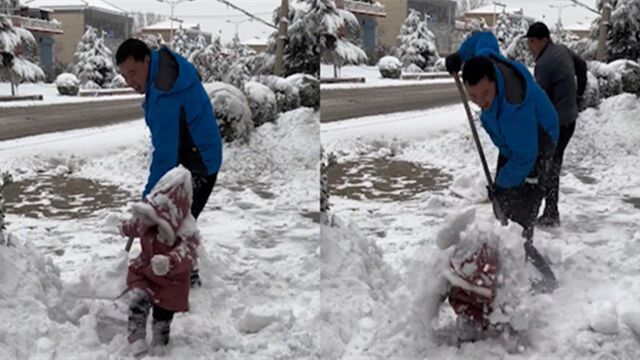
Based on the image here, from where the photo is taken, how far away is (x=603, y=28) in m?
8.66

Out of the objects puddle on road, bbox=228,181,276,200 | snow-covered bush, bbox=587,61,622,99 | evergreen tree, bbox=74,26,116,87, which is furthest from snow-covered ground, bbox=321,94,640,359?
evergreen tree, bbox=74,26,116,87

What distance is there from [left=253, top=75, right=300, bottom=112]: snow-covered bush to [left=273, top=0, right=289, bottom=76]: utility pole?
18 centimetres

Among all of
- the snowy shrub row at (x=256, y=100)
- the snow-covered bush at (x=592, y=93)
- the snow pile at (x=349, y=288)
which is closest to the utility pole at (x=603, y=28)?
the snow-covered bush at (x=592, y=93)

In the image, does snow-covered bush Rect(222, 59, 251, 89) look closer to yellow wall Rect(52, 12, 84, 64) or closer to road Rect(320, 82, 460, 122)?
road Rect(320, 82, 460, 122)

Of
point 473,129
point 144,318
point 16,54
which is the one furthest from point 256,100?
point 16,54

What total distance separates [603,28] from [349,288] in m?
6.53

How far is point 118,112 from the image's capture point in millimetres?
14234

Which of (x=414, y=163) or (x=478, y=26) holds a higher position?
(x=478, y=26)

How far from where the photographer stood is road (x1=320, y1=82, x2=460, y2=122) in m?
12.0

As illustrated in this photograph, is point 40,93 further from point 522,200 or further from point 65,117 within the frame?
point 522,200

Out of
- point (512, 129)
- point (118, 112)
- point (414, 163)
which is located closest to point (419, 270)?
point (512, 129)

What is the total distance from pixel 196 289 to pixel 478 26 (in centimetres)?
381

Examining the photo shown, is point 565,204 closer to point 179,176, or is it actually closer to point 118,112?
point 179,176

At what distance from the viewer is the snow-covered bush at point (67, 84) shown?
45.5ft
